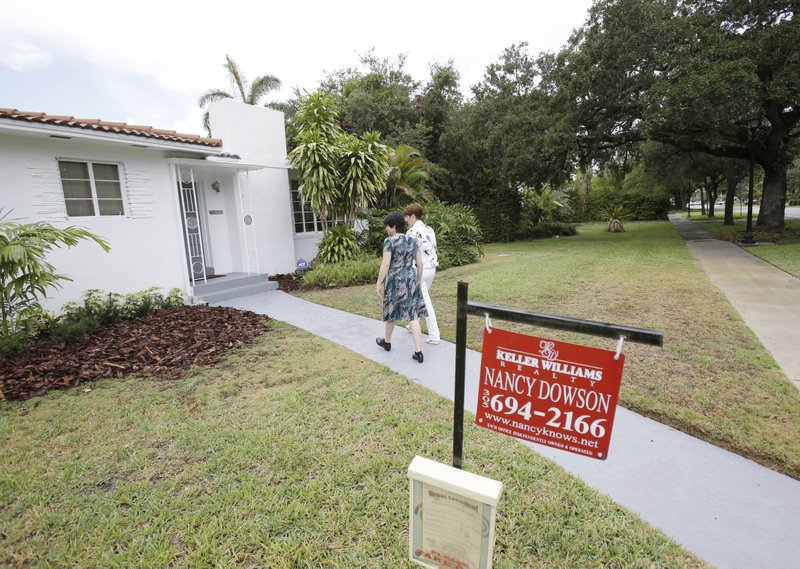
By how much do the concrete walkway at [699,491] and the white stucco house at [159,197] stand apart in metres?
6.54

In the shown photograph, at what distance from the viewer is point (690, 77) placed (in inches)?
439

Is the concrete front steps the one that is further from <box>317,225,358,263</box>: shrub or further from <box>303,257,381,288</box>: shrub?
<box>317,225,358,263</box>: shrub

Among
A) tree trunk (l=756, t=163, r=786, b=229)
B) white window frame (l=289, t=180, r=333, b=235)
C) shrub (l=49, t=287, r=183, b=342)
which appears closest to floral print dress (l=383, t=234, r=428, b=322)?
shrub (l=49, t=287, r=183, b=342)

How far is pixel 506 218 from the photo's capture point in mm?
19703

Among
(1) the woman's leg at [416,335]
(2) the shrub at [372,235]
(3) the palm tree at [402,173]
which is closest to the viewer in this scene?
(1) the woman's leg at [416,335]

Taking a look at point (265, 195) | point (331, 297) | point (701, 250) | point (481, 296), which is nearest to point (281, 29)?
point (265, 195)

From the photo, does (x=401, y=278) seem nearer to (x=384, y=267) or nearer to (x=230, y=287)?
(x=384, y=267)

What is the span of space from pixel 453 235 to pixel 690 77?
770cm

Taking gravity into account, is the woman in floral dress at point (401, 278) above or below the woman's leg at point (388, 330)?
above

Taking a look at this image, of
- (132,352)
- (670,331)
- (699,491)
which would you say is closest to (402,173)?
(670,331)

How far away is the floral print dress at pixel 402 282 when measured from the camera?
4.65 m

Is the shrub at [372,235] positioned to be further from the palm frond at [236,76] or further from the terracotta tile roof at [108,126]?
the palm frond at [236,76]

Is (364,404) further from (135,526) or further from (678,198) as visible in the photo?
(678,198)

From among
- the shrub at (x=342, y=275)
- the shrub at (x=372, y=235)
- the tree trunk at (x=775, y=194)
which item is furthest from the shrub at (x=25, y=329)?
the tree trunk at (x=775, y=194)
